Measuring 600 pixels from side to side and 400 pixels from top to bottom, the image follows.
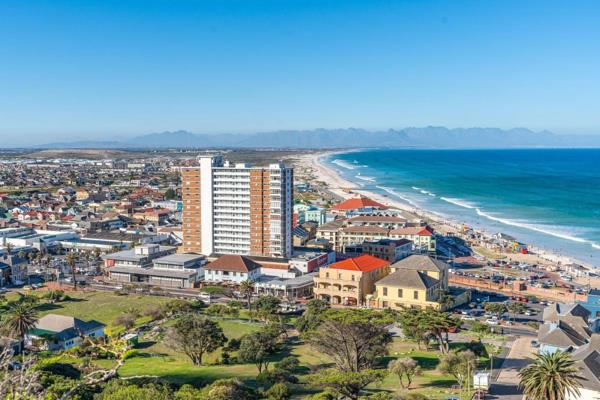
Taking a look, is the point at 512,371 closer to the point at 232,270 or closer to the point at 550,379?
the point at 550,379

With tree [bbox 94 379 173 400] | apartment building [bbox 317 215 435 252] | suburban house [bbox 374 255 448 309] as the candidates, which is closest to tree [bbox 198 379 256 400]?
tree [bbox 94 379 173 400]

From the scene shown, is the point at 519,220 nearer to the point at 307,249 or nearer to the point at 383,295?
the point at 307,249

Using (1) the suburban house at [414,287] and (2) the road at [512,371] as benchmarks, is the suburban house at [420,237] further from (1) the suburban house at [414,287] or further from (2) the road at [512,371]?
(2) the road at [512,371]

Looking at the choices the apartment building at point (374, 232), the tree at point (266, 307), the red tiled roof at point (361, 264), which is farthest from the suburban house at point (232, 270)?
the apartment building at point (374, 232)

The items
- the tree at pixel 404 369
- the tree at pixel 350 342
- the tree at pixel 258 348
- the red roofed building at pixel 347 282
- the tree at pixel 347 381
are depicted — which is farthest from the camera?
the red roofed building at pixel 347 282

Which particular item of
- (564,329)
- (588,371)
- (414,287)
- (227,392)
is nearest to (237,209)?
(414,287)
